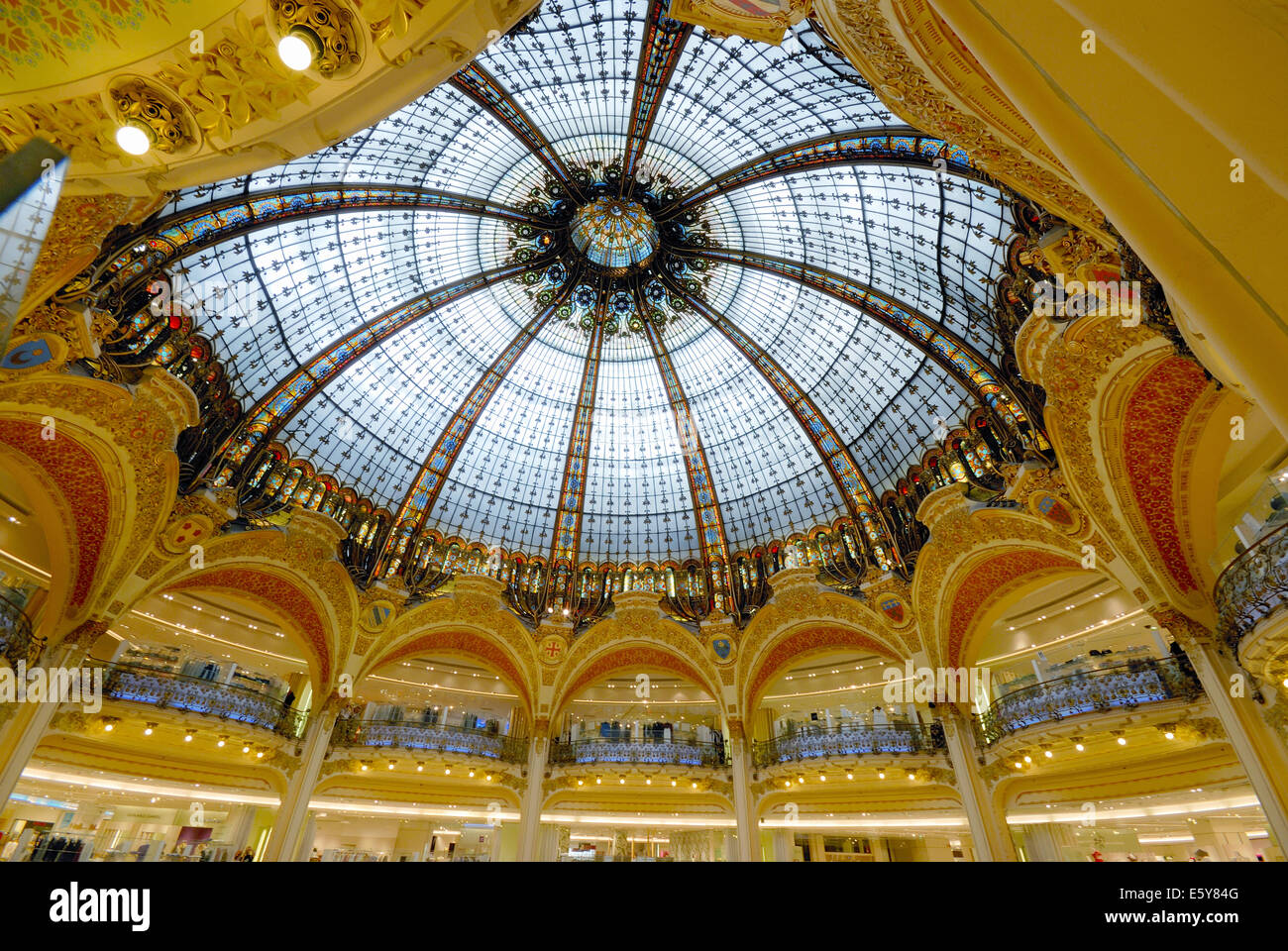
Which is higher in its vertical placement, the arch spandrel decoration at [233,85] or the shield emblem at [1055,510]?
the shield emblem at [1055,510]

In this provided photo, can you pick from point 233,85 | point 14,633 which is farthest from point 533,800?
point 233,85

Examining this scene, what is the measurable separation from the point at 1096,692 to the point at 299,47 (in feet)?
71.4

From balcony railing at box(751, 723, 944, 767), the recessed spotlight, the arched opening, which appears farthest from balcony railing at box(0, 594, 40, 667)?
balcony railing at box(751, 723, 944, 767)

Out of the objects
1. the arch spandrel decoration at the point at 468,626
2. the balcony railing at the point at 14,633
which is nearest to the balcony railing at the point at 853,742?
the arch spandrel decoration at the point at 468,626

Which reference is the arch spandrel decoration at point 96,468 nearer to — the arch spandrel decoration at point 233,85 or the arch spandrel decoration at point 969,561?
the arch spandrel decoration at point 233,85

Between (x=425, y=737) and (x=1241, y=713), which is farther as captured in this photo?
(x=425, y=737)

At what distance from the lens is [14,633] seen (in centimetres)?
1451

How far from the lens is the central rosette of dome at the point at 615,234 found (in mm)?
21000

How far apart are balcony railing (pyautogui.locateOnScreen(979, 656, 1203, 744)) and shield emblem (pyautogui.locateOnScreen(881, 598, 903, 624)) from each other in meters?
4.00

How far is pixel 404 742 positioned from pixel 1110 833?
25029 mm

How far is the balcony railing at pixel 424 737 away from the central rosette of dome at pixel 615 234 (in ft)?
61.8

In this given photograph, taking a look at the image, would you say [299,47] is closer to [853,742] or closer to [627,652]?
[853,742]

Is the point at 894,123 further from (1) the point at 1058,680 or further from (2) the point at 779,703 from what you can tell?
(2) the point at 779,703

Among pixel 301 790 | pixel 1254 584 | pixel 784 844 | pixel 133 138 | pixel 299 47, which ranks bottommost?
pixel 784 844
